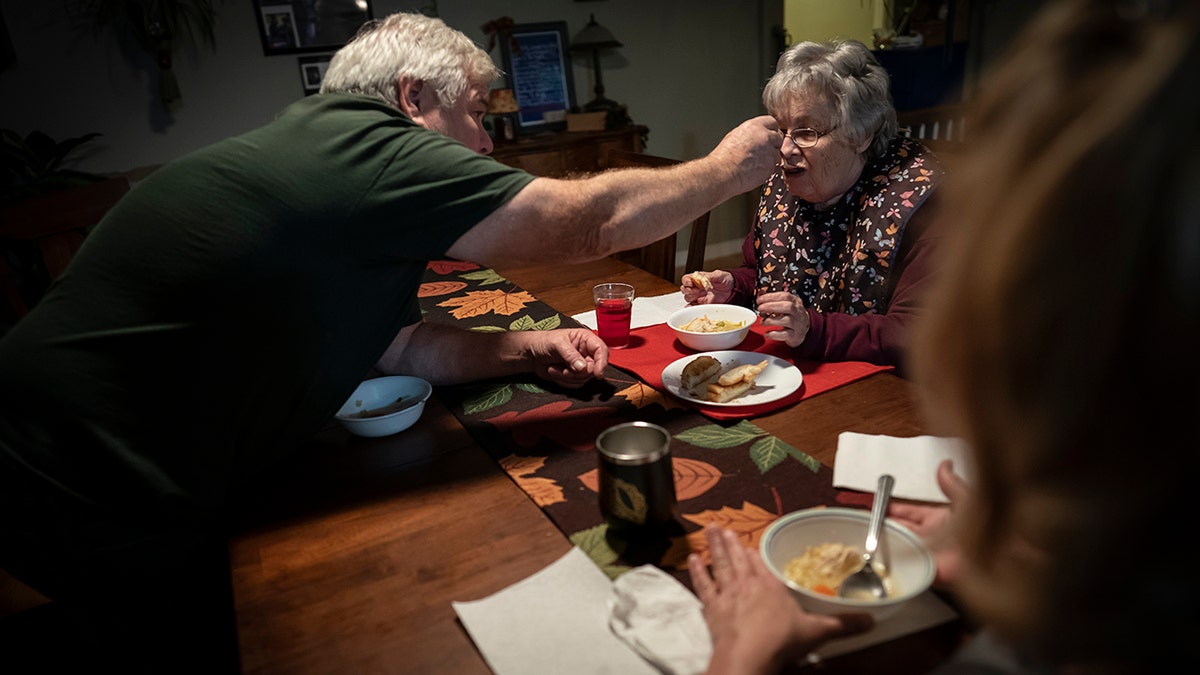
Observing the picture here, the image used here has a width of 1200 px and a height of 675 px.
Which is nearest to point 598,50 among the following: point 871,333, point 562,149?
point 562,149

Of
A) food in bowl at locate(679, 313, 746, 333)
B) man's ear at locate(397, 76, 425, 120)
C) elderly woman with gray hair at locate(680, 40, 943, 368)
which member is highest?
man's ear at locate(397, 76, 425, 120)

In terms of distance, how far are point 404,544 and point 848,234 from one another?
4.36 ft

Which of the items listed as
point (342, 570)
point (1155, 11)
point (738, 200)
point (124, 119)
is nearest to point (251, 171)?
point (342, 570)

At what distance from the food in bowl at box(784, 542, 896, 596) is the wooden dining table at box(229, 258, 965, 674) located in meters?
0.07

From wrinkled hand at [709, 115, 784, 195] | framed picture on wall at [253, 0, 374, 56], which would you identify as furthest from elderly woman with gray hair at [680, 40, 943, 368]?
framed picture on wall at [253, 0, 374, 56]

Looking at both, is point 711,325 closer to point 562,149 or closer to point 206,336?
point 206,336

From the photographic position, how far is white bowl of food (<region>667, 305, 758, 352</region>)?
1.55m

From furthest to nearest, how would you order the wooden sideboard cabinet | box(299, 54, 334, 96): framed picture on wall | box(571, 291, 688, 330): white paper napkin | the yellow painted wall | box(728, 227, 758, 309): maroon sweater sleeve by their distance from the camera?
the yellow painted wall < the wooden sideboard cabinet < box(299, 54, 334, 96): framed picture on wall < box(728, 227, 758, 309): maroon sweater sleeve < box(571, 291, 688, 330): white paper napkin

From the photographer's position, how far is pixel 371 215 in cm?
117

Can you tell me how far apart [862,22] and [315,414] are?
5531 mm

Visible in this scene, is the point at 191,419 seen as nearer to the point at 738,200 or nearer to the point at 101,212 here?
the point at 101,212

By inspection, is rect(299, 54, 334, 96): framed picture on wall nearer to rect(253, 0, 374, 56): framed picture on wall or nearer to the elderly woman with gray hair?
rect(253, 0, 374, 56): framed picture on wall

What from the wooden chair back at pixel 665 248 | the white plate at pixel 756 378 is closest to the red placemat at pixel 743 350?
the white plate at pixel 756 378

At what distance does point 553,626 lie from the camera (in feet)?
2.67
